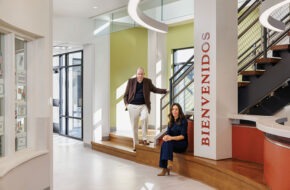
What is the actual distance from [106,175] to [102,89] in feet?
11.2

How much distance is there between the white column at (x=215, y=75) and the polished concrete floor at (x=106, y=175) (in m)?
0.73

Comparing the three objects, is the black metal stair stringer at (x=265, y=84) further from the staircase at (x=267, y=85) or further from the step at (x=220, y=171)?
the step at (x=220, y=171)

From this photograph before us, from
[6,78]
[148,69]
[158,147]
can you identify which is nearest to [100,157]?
[158,147]

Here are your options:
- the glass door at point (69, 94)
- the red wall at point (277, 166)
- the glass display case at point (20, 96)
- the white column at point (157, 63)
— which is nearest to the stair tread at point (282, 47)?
the red wall at point (277, 166)

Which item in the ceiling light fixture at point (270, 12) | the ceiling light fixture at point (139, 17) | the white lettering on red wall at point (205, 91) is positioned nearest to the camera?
the ceiling light fixture at point (270, 12)

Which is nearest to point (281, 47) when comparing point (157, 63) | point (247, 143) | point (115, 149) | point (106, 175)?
point (247, 143)

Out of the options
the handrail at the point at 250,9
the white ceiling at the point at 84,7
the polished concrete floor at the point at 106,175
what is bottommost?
the polished concrete floor at the point at 106,175

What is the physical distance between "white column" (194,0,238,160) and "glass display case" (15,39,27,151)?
266 centimetres

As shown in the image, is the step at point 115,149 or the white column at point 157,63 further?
the white column at point 157,63

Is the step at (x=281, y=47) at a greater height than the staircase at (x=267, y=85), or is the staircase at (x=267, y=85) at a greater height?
the step at (x=281, y=47)

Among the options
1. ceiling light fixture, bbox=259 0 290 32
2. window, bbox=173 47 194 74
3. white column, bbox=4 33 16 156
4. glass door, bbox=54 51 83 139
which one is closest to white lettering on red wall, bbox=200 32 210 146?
ceiling light fixture, bbox=259 0 290 32

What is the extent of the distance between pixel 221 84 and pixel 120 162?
275 cm

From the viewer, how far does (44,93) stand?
183 inches

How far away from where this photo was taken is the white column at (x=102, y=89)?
869 cm
